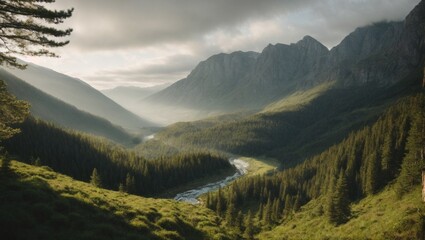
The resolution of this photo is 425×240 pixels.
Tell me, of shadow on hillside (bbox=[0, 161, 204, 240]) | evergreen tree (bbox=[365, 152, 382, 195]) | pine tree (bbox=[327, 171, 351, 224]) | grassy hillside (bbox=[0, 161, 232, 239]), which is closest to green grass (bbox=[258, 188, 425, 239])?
pine tree (bbox=[327, 171, 351, 224])

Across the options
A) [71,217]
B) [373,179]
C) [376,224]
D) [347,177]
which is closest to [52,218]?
[71,217]

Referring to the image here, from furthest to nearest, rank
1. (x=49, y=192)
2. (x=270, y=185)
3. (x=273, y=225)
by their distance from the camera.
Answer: (x=270, y=185)
(x=273, y=225)
(x=49, y=192)

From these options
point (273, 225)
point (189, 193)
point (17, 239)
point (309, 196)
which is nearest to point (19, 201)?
point (17, 239)

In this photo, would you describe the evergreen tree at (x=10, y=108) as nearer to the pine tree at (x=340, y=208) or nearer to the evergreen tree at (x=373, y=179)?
the pine tree at (x=340, y=208)

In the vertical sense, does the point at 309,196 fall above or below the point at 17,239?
below

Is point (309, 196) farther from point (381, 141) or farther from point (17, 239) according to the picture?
point (17, 239)

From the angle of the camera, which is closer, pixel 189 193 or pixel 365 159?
pixel 365 159

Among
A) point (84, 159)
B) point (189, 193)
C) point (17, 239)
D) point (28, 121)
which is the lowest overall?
point (189, 193)

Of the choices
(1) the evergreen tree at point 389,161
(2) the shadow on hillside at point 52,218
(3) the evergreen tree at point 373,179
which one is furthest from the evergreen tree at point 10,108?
(1) the evergreen tree at point 389,161
